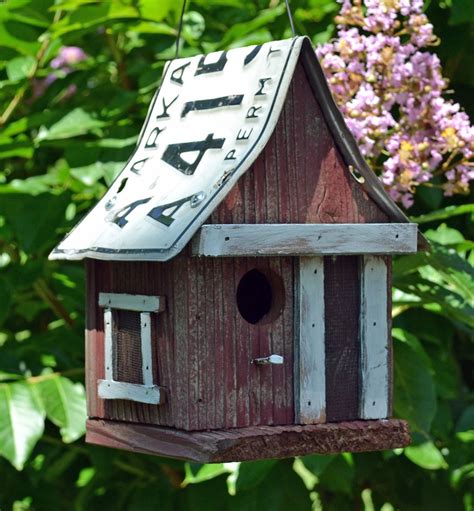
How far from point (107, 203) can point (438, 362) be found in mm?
1400

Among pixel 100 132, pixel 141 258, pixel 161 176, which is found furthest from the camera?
pixel 100 132

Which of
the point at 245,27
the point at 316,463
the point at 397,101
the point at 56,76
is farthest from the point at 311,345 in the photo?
the point at 56,76

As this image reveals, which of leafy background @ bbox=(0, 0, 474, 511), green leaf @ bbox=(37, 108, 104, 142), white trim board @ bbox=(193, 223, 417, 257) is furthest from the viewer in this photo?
green leaf @ bbox=(37, 108, 104, 142)

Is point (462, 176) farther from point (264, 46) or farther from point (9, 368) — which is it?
point (9, 368)

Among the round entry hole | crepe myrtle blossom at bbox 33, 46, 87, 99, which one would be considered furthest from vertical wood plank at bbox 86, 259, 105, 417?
crepe myrtle blossom at bbox 33, 46, 87, 99

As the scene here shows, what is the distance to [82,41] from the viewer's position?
384cm

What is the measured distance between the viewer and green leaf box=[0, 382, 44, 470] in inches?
113

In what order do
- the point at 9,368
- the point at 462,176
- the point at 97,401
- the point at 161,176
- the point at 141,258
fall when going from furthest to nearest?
the point at 9,368, the point at 462,176, the point at 97,401, the point at 161,176, the point at 141,258

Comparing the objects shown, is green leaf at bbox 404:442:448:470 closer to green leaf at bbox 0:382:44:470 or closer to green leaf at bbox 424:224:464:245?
green leaf at bbox 424:224:464:245

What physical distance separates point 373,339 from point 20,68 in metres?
1.41

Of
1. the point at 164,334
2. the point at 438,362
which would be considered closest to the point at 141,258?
the point at 164,334

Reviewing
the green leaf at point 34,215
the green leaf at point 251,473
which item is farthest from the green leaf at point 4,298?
the green leaf at point 251,473

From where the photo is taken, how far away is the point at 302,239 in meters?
2.17

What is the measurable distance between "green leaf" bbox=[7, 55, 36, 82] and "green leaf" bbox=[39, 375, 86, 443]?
2.63ft
